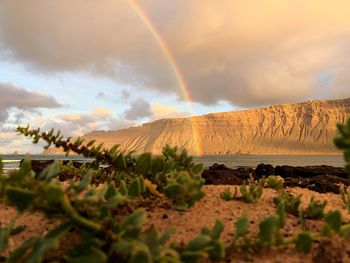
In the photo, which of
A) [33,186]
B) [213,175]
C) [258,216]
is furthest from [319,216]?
[213,175]

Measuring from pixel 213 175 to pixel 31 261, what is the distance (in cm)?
602

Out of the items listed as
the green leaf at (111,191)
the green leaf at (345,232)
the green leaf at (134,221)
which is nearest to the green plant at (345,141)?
the green leaf at (345,232)

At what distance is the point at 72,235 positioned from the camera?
350cm

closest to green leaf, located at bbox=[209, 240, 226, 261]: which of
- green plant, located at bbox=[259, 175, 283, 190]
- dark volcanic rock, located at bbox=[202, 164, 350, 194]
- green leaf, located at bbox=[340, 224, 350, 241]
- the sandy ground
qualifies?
the sandy ground

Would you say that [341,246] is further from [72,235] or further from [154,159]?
[72,235]

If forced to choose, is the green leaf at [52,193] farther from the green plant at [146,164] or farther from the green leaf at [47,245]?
the green plant at [146,164]

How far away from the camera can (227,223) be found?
12.9 feet

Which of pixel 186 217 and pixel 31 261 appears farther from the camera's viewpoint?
pixel 186 217

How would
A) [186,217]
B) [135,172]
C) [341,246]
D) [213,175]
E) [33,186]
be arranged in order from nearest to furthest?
[33,186]
[341,246]
[186,217]
[135,172]
[213,175]

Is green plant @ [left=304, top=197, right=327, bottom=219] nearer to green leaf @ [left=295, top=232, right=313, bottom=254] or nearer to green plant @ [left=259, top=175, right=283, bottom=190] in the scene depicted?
green leaf @ [left=295, top=232, right=313, bottom=254]

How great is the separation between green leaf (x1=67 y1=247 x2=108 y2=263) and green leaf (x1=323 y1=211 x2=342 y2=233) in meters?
1.74

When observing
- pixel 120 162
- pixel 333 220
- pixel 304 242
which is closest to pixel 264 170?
pixel 120 162

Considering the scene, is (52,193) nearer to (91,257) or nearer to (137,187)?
(91,257)

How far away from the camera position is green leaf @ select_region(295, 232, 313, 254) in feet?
9.86
